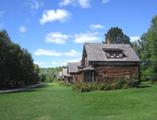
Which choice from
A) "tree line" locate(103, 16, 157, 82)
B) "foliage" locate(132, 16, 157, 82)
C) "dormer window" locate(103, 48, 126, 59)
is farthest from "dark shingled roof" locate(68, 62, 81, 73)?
"dormer window" locate(103, 48, 126, 59)

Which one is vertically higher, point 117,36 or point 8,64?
point 117,36

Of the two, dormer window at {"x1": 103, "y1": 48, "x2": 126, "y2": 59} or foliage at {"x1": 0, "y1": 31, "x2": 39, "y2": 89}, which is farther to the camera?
foliage at {"x1": 0, "y1": 31, "x2": 39, "y2": 89}

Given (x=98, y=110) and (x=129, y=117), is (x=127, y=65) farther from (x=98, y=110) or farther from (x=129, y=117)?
(x=129, y=117)

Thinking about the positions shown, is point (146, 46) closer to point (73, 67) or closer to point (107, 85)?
point (73, 67)

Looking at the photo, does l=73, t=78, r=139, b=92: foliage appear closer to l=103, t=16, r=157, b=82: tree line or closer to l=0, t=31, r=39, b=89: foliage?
l=103, t=16, r=157, b=82: tree line

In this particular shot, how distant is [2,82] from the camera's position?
3201 inches

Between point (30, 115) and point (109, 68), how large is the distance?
127 feet

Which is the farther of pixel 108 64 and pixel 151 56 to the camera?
pixel 151 56

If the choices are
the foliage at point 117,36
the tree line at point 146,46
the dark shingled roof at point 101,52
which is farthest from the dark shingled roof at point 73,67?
the dark shingled roof at point 101,52

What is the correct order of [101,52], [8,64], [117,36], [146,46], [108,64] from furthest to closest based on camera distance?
[117,36], [146,46], [8,64], [101,52], [108,64]

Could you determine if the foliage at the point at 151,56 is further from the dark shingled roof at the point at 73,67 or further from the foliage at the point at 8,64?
the foliage at the point at 8,64

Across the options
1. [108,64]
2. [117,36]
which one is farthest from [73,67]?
[108,64]

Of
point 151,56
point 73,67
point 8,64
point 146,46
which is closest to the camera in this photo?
point 8,64

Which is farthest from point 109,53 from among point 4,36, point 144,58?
point 144,58
